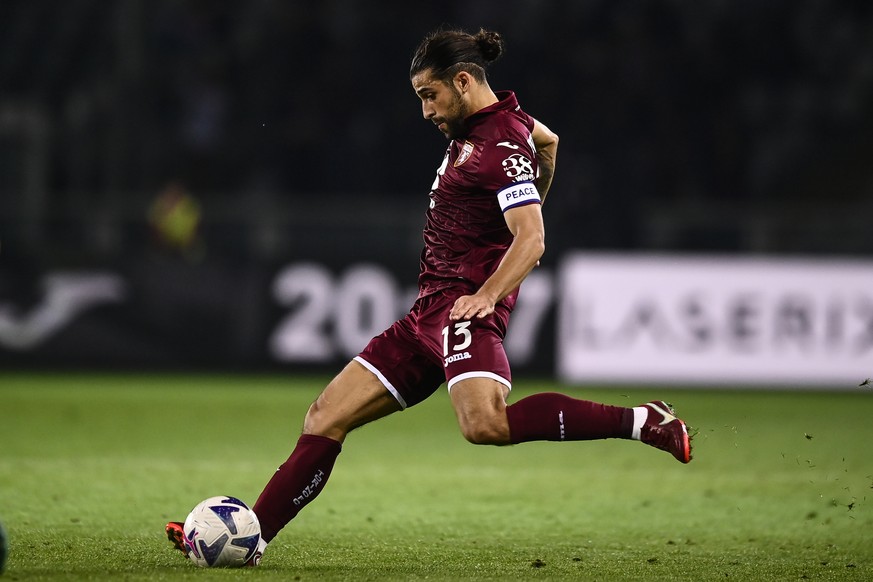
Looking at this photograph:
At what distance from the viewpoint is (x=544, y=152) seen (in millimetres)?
5074

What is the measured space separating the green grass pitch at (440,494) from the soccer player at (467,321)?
0.48 m

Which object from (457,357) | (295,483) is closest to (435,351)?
(457,357)

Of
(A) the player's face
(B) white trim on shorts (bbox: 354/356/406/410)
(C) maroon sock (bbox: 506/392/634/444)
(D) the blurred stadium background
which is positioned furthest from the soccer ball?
(D) the blurred stadium background

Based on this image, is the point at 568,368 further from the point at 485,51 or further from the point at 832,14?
the point at 832,14

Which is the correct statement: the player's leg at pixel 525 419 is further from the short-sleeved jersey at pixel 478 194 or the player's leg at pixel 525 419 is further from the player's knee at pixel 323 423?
the player's knee at pixel 323 423

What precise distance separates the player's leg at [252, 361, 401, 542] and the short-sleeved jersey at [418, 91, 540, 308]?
424 millimetres

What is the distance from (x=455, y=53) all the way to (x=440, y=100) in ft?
0.58

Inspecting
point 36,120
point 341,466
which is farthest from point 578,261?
point 36,120

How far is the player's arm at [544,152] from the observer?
5004mm

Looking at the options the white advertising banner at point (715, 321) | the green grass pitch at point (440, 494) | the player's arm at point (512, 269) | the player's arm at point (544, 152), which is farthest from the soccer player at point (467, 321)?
the white advertising banner at point (715, 321)

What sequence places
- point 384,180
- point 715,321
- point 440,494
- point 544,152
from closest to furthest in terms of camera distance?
point 544,152 < point 440,494 < point 715,321 < point 384,180

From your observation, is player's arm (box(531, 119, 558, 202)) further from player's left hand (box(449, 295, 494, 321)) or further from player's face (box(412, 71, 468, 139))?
player's left hand (box(449, 295, 494, 321))

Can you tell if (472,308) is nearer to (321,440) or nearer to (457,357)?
(457,357)

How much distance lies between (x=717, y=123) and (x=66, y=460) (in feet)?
41.7
